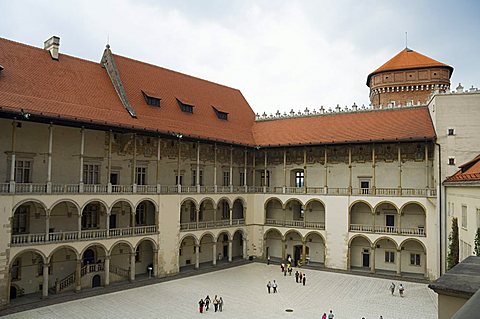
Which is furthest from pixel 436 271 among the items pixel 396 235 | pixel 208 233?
pixel 208 233

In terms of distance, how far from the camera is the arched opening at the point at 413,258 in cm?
3092

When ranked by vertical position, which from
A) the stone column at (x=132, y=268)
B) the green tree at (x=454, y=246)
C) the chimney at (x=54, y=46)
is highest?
the chimney at (x=54, y=46)

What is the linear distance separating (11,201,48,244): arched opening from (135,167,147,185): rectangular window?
7.00 metres

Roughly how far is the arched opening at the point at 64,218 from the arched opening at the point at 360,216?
2062 centimetres

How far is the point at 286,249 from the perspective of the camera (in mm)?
36594

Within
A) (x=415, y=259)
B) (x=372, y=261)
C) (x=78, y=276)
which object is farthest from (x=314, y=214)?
(x=78, y=276)

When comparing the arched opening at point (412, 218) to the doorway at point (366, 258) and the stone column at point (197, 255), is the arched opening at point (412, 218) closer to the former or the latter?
the doorway at point (366, 258)

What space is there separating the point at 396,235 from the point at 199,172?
53.0 ft

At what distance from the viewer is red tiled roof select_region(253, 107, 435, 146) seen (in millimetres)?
31281

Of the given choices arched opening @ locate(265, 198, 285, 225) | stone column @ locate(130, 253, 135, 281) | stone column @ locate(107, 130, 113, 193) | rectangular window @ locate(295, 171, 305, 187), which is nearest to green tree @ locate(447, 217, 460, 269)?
rectangular window @ locate(295, 171, 305, 187)

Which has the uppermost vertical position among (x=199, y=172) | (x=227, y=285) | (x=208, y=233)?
(x=199, y=172)

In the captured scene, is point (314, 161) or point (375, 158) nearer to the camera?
point (375, 158)

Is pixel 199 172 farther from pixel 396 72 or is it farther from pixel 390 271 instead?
pixel 396 72

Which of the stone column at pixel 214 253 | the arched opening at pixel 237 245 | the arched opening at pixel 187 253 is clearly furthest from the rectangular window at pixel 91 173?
the arched opening at pixel 237 245
